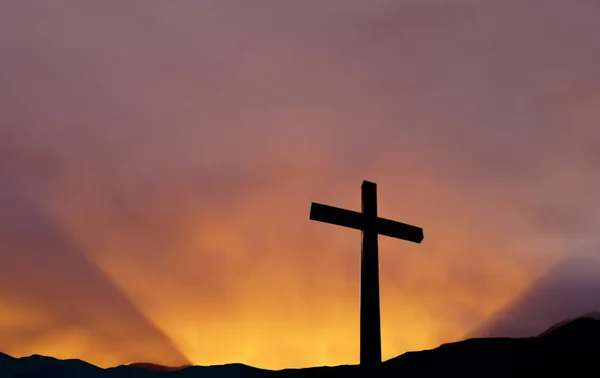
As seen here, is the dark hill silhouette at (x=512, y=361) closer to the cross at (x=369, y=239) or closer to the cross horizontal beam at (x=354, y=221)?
the cross at (x=369, y=239)

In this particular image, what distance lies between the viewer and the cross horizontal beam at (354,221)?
12570 millimetres

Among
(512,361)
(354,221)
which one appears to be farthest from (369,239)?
(512,361)

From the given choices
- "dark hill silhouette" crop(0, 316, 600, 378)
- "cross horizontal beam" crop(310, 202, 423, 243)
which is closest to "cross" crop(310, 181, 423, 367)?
"cross horizontal beam" crop(310, 202, 423, 243)

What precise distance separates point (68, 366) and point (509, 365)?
48.7 m

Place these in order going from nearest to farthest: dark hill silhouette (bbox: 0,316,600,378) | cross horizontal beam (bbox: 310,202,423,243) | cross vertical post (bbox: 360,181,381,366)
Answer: cross vertical post (bbox: 360,181,381,366)
cross horizontal beam (bbox: 310,202,423,243)
dark hill silhouette (bbox: 0,316,600,378)

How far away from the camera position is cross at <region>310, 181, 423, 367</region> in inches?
459

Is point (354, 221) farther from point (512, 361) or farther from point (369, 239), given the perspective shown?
point (512, 361)

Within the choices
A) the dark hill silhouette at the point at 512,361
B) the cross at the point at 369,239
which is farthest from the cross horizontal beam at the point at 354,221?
the dark hill silhouette at the point at 512,361

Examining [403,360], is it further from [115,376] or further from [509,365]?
[115,376]

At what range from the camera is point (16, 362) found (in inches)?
2584

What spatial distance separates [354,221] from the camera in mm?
12820

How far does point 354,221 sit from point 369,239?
0.50 meters

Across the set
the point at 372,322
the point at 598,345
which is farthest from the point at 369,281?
the point at 598,345

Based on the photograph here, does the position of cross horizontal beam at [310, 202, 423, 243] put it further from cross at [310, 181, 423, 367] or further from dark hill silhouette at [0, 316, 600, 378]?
dark hill silhouette at [0, 316, 600, 378]
